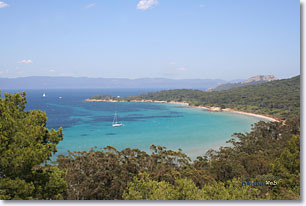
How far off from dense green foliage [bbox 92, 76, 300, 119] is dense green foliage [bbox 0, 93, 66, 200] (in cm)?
1853

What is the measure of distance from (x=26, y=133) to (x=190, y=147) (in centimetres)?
1103

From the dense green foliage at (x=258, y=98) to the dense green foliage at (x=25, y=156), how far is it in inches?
730

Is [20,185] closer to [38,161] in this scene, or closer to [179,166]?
[38,161]

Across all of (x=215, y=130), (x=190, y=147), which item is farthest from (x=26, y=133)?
(x=215, y=130)

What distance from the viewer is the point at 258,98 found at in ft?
102

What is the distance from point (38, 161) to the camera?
3086 millimetres

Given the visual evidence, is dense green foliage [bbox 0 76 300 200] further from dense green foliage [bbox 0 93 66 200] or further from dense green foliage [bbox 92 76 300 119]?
dense green foliage [bbox 92 76 300 119]

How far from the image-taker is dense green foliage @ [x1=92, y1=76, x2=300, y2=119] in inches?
883

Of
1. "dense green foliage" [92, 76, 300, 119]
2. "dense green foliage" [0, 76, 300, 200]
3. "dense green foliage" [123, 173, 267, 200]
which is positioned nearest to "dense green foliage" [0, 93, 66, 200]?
"dense green foliage" [0, 76, 300, 200]

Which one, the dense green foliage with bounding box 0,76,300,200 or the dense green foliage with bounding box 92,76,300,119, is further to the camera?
the dense green foliage with bounding box 92,76,300,119

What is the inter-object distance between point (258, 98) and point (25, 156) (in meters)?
31.5

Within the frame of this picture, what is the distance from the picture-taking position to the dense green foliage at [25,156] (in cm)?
304

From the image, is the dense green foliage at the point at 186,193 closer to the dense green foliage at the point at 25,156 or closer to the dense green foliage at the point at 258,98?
the dense green foliage at the point at 25,156

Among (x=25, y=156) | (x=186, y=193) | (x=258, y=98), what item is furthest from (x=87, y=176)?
(x=258, y=98)
